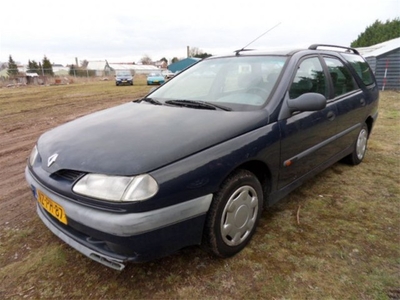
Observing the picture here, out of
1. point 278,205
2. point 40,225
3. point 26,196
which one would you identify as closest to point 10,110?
point 26,196

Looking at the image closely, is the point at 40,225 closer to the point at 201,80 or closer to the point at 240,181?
the point at 240,181

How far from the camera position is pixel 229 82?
282 cm

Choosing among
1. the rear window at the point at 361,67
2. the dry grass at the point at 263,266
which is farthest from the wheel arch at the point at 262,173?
the rear window at the point at 361,67

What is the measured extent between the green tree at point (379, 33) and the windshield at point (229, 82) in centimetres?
3525

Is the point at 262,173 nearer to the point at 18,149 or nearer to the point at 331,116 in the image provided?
the point at 331,116

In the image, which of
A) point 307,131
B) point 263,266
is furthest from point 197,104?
point 263,266

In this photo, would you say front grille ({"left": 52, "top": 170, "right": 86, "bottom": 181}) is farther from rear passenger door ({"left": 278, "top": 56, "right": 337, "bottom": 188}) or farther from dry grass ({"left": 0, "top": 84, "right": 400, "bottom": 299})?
rear passenger door ({"left": 278, "top": 56, "right": 337, "bottom": 188})

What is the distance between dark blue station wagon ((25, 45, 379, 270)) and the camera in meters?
1.64

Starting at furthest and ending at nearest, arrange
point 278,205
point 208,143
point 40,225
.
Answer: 1. point 278,205
2. point 40,225
3. point 208,143

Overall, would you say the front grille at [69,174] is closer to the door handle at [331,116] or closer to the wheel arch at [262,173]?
the wheel arch at [262,173]

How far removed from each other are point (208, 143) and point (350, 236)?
1569 mm

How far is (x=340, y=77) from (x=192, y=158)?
8.10ft

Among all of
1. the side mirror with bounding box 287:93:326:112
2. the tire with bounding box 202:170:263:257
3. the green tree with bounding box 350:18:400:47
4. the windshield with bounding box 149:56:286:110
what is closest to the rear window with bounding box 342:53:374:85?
the windshield with bounding box 149:56:286:110

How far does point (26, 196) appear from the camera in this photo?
318 centimetres
